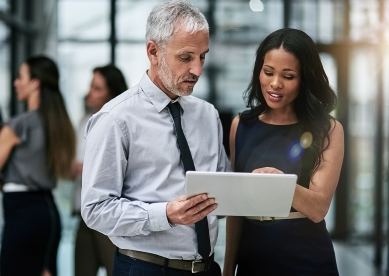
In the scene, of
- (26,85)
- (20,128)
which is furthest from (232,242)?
(26,85)

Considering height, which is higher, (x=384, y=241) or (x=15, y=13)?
(x=15, y=13)

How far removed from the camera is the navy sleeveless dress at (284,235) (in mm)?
2102

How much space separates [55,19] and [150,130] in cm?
544

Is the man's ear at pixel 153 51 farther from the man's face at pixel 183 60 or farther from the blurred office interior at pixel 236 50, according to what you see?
the blurred office interior at pixel 236 50

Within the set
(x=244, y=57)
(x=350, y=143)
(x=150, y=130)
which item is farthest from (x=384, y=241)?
(x=150, y=130)

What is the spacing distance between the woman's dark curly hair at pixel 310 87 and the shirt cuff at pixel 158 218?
57cm

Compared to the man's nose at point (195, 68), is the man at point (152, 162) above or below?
below

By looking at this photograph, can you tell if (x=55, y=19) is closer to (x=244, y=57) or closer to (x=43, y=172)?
(x=244, y=57)

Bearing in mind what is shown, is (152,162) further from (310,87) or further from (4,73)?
(4,73)

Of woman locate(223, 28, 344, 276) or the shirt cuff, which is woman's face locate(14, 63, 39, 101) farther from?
the shirt cuff

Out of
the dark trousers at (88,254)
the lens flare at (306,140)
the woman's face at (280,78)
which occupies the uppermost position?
the woman's face at (280,78)

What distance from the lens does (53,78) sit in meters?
3.39

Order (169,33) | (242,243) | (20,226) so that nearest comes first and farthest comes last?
(169,33) → (242,243) → (20,226)

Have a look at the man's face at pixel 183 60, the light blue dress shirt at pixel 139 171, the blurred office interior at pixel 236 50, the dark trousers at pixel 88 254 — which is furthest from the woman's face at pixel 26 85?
the blurred office interior at pixel 236 50
